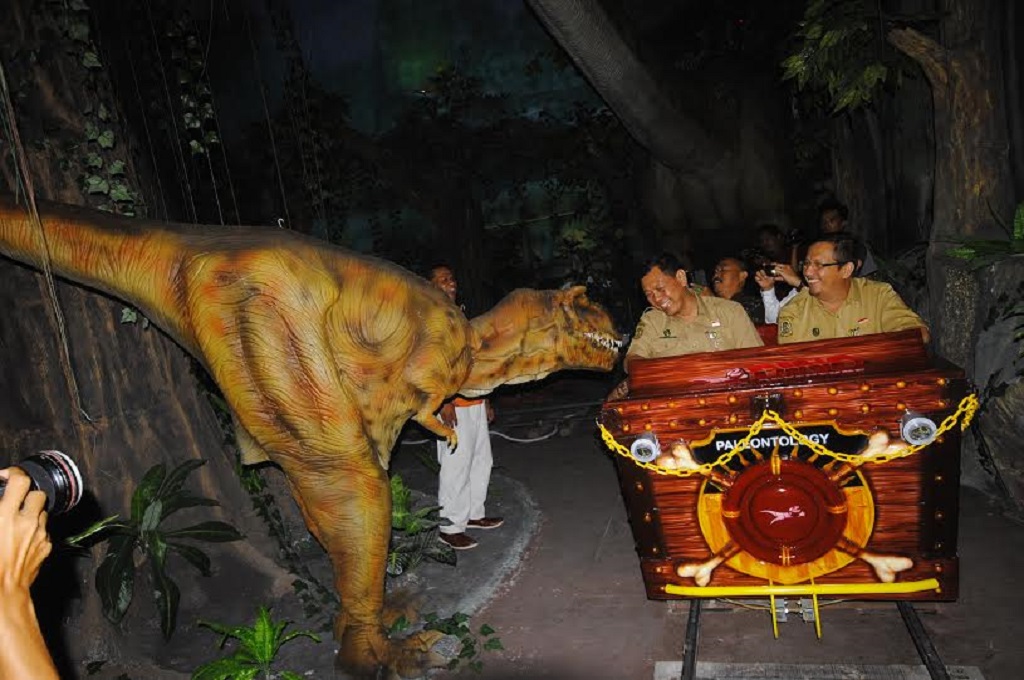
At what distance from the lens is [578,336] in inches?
136

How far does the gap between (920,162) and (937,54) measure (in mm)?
2134

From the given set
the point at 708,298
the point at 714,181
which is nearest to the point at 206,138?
the point at 708,298

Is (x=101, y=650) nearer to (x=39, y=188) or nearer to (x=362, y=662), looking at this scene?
(x=362, y=662)

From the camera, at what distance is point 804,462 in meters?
2.43

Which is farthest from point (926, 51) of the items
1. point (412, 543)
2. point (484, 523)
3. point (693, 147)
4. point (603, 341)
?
point (412, 543)

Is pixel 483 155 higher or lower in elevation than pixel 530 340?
higher

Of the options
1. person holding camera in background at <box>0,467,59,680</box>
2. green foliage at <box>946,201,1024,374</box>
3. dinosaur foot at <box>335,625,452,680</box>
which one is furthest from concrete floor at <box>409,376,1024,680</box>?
person holding camera in background at <box>0,467,59,680</box>

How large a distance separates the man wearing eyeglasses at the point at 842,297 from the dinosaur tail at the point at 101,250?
297 centimetres

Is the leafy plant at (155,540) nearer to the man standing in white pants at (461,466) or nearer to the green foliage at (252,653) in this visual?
the green foliage at (252,653)

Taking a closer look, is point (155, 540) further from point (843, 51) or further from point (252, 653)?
point (843, 51)

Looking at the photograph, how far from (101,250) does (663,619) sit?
3.09 meters

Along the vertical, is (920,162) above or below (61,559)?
above

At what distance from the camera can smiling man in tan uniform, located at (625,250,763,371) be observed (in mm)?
3506

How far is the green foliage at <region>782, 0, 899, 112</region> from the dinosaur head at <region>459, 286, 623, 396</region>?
10.3 feet
